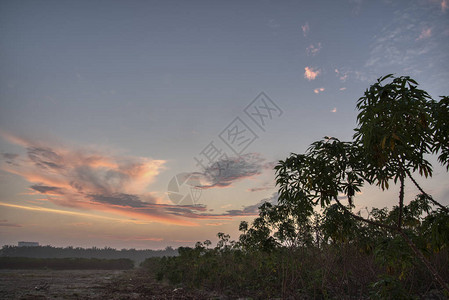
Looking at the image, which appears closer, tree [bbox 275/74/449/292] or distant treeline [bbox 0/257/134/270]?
tree [bbox 275/74/449/292]

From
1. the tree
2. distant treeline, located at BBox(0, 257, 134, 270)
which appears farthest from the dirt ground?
distant treeline, located at BBox(0, 257, 134, 270)

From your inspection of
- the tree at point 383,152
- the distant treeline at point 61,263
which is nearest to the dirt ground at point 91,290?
the tree at point 383,152

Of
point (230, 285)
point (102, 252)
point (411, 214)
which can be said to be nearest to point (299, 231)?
point (411, 214)

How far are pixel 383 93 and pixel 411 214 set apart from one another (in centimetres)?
780

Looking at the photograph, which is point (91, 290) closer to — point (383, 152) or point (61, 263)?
point (383, 152)

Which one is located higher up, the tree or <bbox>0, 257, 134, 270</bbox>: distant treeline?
the tree

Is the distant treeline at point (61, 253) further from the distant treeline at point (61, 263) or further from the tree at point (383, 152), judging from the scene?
the tree at point (383, 152)

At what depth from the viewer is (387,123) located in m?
3.88

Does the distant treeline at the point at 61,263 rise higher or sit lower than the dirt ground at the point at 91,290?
lower

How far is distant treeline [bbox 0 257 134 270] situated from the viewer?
56.1 meters

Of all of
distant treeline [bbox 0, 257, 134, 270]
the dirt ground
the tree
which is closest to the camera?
the tree

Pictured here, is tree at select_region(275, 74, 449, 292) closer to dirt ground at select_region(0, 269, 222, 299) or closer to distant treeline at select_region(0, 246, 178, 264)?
dirt ground at select_region(0, 269, 222, 299)

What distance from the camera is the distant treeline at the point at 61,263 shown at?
56125 millimetres

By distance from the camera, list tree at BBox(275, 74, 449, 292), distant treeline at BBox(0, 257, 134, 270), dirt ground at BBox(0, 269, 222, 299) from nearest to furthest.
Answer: tree at BBox(275, 74, 449, 292)
dirt ground at BBox(0, 269, 222, 299)
distant treeline at BBox(0, 257, 134, 270)
